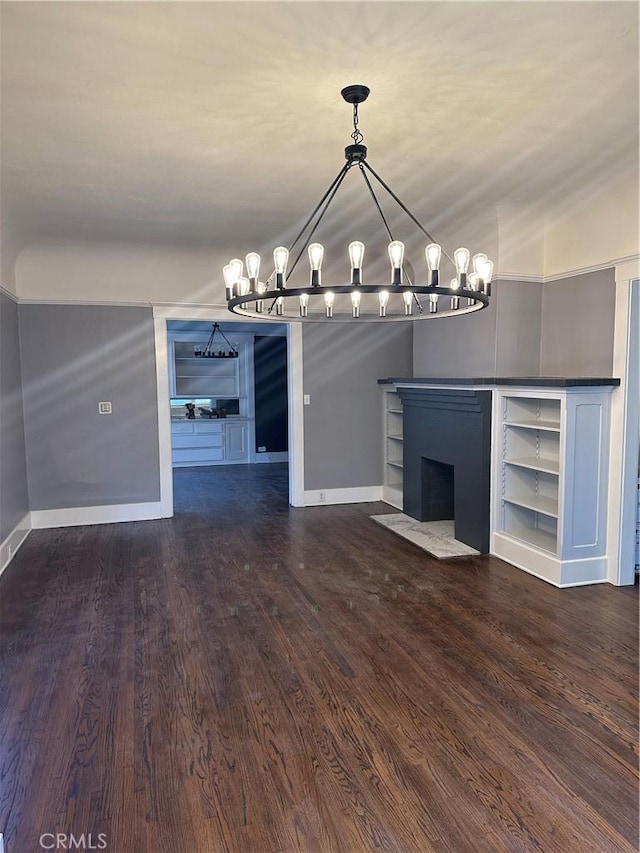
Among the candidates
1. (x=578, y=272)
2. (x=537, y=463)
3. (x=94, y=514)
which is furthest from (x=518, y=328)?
(x=94, y=514)

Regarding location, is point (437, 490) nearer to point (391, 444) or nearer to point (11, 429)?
point (391, 444)

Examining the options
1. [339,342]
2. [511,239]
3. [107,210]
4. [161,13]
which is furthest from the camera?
[339,342]

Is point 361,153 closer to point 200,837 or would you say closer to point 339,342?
point 200,837

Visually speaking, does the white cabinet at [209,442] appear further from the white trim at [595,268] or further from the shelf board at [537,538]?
the white trim at [595,268]

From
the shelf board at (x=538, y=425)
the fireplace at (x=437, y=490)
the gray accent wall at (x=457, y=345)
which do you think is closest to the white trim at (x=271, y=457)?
the gray accent wall at (x=457, y=345)

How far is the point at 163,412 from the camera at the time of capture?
222 inches

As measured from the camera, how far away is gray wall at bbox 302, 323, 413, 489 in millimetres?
6105

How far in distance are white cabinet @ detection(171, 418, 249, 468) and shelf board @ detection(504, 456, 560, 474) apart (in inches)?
Answer: 235

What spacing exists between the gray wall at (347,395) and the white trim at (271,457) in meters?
3.46

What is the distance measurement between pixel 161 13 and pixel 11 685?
113 inches

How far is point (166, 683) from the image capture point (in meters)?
2.60

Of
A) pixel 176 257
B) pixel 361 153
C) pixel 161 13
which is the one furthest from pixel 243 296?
pixel 176 257

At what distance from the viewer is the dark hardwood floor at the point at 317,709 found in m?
1.78

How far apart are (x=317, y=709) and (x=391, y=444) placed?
4137 millimetres
